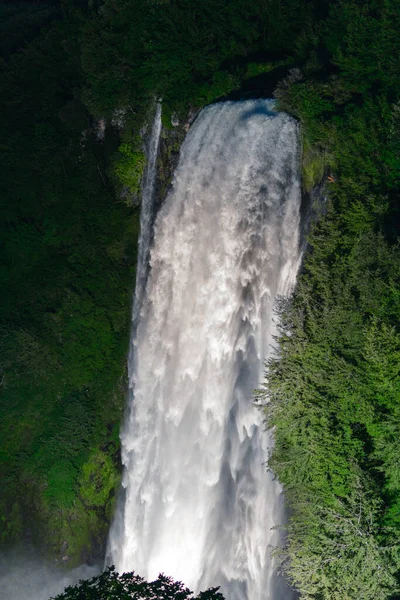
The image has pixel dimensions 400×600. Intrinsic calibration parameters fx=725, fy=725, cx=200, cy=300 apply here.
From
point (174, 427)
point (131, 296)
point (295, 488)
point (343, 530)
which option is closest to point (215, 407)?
point (174, 427)

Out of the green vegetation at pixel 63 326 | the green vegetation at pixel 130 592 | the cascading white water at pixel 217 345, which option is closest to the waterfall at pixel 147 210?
the cascading white water at pixel 217 345

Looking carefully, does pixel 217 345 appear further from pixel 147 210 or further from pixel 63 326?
pixel 63 326

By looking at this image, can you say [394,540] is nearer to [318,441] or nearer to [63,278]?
[318,441]

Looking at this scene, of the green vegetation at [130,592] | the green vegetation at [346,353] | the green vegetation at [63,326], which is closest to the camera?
the green vegetation at [130,592]

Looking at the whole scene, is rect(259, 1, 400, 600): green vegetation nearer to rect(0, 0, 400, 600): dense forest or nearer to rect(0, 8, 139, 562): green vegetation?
rect(0, 0, 400, 600): dense forest

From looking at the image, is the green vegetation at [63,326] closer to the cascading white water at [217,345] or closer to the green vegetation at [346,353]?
the cascading white water at [217,345]

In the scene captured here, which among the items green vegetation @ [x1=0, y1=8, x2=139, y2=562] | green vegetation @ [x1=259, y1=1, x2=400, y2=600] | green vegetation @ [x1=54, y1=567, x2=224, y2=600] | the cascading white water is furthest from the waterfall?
green vegetation @ [x1=54, y1=567, x2=224, y2=600]

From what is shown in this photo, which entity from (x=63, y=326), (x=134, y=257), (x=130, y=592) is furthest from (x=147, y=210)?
(x=130, y=592)
